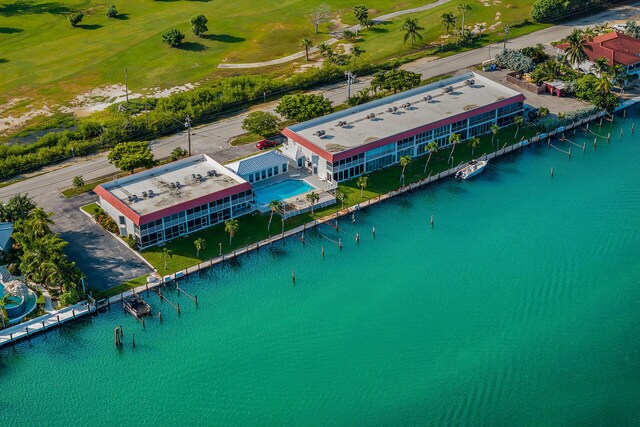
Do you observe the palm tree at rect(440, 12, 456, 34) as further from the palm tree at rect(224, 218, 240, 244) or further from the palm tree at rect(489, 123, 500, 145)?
the palm tree at rect(224, 218, 240, 244)

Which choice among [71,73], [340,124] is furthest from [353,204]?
[71,73]

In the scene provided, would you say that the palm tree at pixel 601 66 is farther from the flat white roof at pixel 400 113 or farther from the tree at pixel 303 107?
the tree at pixel 303 107

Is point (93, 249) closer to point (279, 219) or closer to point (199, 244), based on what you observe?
point (199, 244)

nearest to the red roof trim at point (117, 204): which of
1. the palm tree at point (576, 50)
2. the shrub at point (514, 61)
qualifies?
the shrub at point (514, 61)

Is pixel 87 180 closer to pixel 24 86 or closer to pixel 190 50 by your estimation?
pixel 24 86

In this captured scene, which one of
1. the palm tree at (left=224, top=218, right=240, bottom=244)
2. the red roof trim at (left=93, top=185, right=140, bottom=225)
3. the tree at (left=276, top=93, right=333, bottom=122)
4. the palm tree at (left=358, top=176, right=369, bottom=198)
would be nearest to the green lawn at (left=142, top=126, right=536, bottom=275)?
the palm tree at (left=358, top=176, right=369, bottom=198)

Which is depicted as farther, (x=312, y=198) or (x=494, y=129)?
(x=494, y=129)

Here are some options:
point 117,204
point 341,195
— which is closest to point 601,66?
point 341,195
